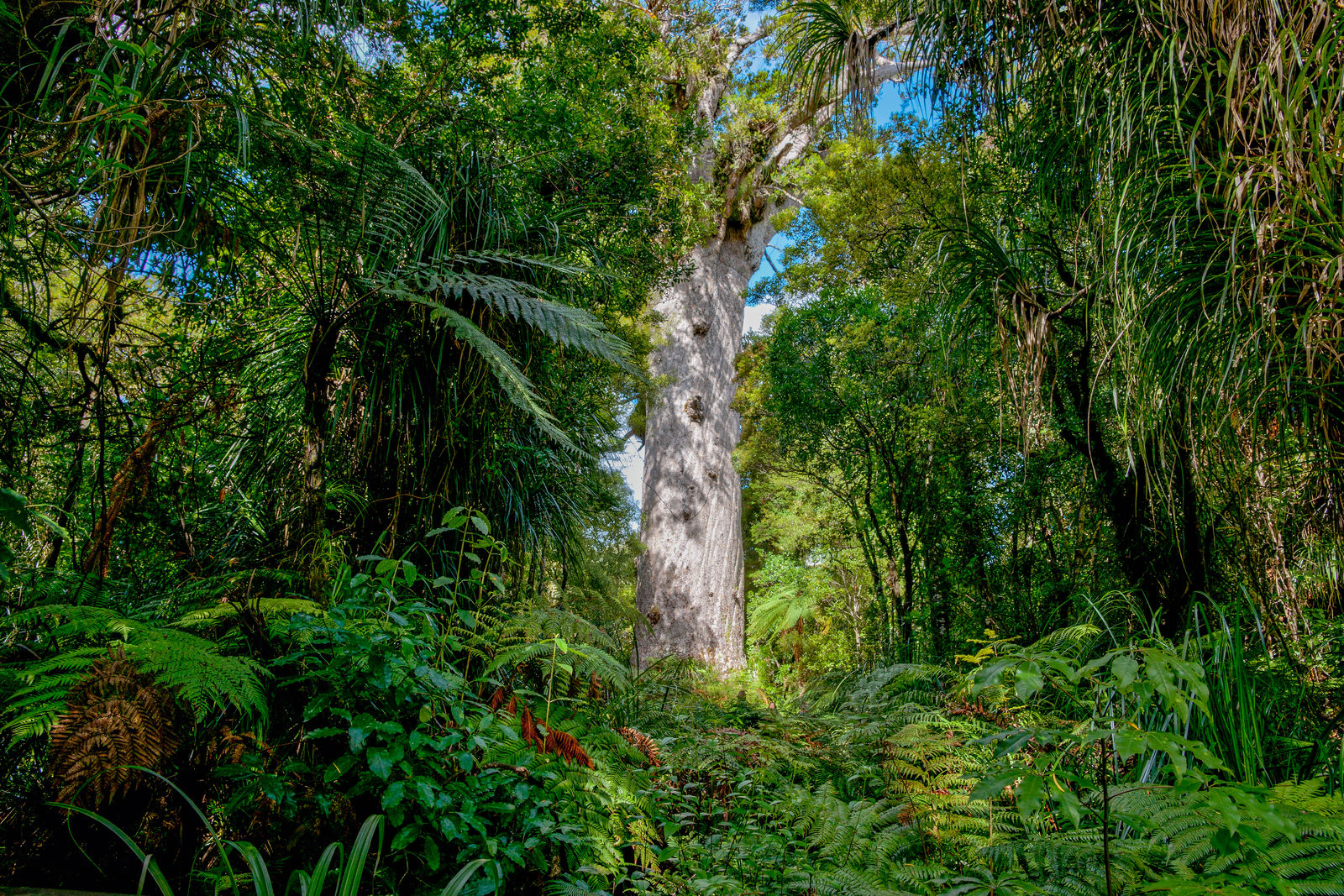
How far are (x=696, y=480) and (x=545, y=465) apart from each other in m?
3.77

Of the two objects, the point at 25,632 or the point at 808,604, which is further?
the point at 808,604

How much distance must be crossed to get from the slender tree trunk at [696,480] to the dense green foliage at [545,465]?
6.85 feet

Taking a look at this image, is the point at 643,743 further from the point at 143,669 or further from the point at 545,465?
the point at 143,669

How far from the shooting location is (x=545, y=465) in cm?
344

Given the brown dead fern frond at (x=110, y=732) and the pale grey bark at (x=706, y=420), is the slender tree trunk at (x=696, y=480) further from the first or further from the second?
the brown dead fern frond at (x=110, y=732)

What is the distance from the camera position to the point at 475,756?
1616 millimetres

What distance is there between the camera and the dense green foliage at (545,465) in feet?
4.42

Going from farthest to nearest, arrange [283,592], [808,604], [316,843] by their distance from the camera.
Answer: [808,604] < [283,592] < [316,843]

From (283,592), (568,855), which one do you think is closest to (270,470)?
(283,592)

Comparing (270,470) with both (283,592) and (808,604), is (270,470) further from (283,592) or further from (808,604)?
(808,604)

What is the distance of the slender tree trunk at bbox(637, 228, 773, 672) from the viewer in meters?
6.66

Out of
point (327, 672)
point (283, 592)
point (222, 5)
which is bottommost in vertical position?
point (327, 672)

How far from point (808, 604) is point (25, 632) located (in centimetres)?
699

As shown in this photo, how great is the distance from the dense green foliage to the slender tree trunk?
2087 millimetres
